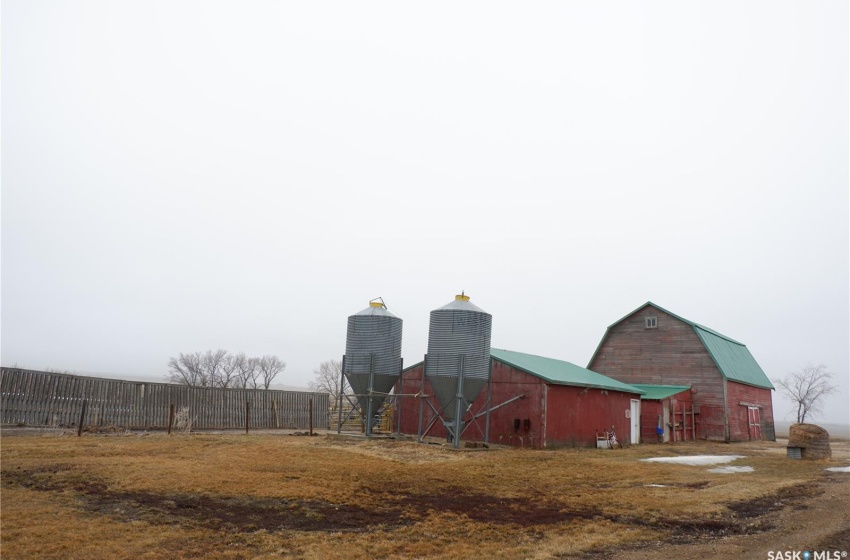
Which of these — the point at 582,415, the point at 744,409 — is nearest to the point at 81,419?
the point at 582,415

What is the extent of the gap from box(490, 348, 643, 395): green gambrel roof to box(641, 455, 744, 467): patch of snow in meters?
5.13

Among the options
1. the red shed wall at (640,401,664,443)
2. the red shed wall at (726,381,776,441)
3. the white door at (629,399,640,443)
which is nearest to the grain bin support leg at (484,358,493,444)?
the white door at (629,399,640,443)

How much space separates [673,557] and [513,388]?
18.1 metres

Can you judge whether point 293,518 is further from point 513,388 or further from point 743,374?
point 743,374

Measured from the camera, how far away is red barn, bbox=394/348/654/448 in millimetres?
25516

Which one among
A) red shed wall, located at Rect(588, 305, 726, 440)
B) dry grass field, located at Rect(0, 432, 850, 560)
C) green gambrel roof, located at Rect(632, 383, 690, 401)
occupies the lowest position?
dry grass field, located at Rect(0, 432, 850, 560)

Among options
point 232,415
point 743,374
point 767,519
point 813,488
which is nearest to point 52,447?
point 232,415

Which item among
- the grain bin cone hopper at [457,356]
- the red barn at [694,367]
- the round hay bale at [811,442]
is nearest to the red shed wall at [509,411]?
the grain bin cone hopper at [457,356]

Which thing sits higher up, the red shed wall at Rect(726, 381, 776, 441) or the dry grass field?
the red shed wall at Rect(726, 381, 776, 441)

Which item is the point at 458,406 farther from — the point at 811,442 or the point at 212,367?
the point at 212,367

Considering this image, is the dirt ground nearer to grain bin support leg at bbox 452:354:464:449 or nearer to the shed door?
grain bin support leg at bbox 452:354:464:449

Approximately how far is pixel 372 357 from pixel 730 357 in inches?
1063

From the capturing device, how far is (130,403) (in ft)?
85.3

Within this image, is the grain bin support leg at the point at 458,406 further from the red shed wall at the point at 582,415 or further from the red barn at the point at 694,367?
the red barn at the point at 694,367
